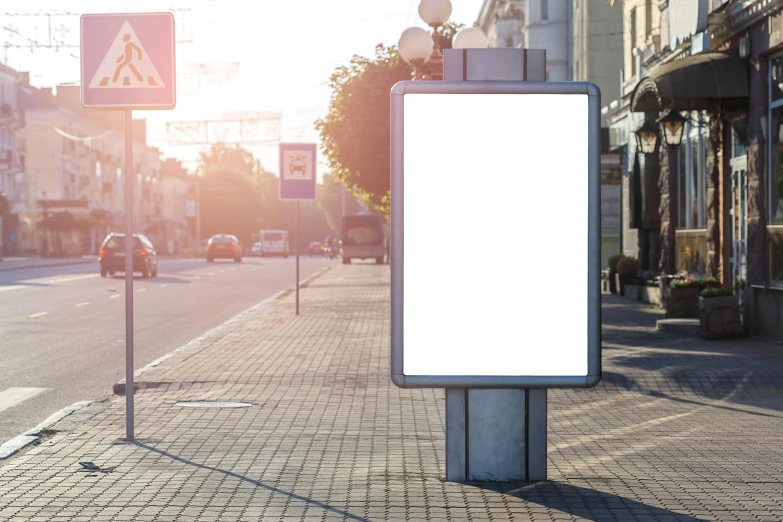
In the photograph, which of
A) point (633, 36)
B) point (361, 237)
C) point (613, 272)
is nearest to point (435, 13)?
point (633, 36)

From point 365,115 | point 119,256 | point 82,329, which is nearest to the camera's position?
point 82,329

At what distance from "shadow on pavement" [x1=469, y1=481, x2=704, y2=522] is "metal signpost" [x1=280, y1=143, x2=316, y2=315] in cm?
1573

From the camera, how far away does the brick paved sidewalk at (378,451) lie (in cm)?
598

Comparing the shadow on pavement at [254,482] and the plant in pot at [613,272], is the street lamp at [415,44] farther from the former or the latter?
the plant in pot at [613,272]

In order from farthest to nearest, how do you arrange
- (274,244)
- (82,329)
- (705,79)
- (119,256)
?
(274,244)
(119,256)
(82,329)
(705,79)

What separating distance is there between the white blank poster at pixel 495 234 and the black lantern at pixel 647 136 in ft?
53.4

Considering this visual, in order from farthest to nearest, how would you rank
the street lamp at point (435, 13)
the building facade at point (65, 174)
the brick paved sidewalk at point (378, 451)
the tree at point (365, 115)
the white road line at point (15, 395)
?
1. the building facade at point (65, 174)
2. the tree at point (365, 115)
3. the street lamp at point (435, 13)
4. the white road line at point (15, 395)
5. the brick paved sidewalk at point (378, 451)

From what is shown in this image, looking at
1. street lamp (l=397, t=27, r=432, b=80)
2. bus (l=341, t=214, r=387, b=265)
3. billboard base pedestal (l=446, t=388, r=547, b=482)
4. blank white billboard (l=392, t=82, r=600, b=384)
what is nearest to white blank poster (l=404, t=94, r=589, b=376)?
blank white billboard (l=392, t=82, r=600, b=384)

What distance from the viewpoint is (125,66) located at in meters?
8.45

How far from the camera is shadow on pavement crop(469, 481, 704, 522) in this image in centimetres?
573

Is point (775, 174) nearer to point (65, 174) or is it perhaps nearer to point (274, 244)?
point (65, 174)

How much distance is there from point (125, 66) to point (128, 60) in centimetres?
5

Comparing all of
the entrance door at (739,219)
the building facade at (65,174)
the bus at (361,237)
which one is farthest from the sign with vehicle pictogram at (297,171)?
the building facade at (65,174)

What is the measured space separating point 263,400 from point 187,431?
5.93 ft
